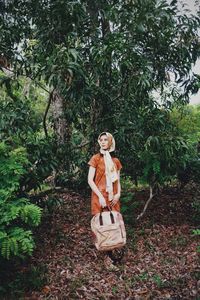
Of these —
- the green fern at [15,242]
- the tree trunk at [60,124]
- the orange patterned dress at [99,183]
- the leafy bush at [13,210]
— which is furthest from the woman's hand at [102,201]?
the tree trunk at [60,124]

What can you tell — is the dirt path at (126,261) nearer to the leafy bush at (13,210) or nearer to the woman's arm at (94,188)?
the leafy bush at (13,210)

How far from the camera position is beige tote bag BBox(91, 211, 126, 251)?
237 inches

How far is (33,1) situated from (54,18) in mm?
894

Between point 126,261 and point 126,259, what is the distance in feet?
0.22

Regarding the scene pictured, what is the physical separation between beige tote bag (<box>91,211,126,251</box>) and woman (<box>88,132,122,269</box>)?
0.55 ft

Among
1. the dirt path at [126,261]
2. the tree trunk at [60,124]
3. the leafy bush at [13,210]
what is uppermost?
the tree trunk at [60,124]

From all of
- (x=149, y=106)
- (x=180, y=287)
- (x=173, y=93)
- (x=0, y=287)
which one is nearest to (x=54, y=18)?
(x=149, y=106)

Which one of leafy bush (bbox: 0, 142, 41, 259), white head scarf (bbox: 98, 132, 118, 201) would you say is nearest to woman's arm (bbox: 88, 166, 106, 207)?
white head scarf (bbox: 98, 132, 118, 201)

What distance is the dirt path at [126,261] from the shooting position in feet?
19.1

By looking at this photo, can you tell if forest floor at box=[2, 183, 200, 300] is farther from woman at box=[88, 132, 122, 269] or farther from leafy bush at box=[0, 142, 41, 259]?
leafy bush at box=[0, 142, 41, 259]

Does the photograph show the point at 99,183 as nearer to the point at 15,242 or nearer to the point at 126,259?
the point at 126,259

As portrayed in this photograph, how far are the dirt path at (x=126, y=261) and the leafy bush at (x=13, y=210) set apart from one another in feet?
2.62

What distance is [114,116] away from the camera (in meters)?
7.89

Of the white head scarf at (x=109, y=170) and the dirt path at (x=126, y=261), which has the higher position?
the white head scarf at (x=109, y=170)
